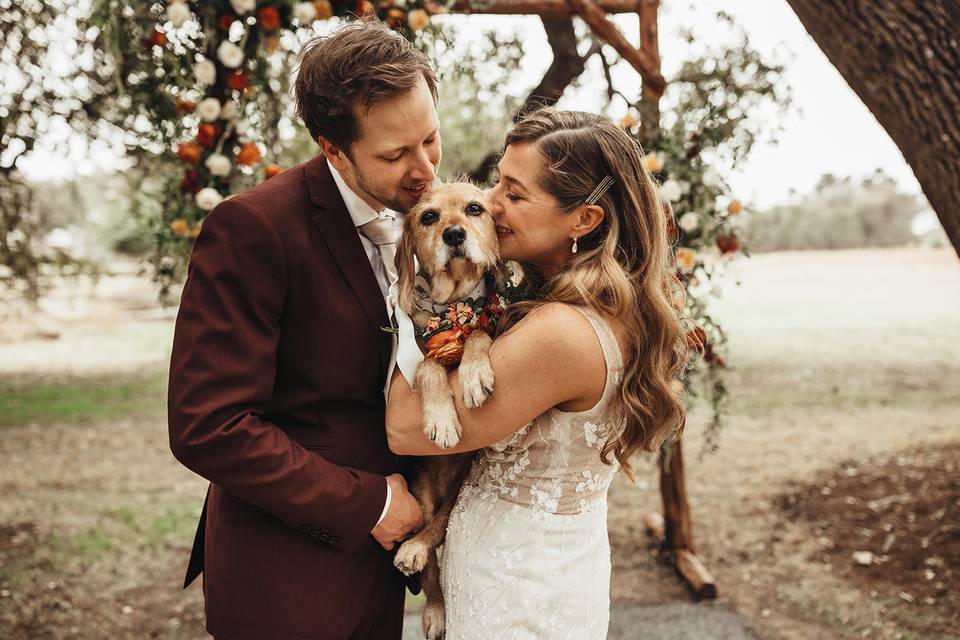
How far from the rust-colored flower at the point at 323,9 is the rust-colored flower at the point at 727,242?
8.46 feet

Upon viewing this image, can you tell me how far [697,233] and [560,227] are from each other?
8.40ft

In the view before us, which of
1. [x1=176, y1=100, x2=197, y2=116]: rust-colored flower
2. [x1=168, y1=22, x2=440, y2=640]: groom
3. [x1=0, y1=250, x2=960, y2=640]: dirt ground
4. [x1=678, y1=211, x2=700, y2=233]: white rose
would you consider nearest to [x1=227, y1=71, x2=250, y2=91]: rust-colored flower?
[x1=176, y1=100, x2=197, y2=116]: rust-colored flower

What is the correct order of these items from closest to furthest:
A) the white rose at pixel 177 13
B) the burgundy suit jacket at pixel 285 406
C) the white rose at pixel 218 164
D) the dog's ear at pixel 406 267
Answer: the burgundy suit jacket at pixel 285 406, the dog's ear at pixel 406 267, the white rose at pixel 177 13, the white rose at pixel 218 164

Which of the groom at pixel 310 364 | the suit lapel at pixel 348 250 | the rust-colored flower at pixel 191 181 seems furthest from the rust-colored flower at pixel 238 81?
the suit lapel at pixel 348 250

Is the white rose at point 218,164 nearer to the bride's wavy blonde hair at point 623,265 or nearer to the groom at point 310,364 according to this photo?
the groom at point 310,364

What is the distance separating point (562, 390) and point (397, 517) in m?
0.63

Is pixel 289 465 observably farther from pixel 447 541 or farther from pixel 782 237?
pixel 782 237

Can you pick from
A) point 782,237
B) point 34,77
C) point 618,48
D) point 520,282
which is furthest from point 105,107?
point 782,237

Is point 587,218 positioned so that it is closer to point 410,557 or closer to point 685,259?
point 410,557

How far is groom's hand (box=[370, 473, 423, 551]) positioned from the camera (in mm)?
2160

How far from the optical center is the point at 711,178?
4363mm

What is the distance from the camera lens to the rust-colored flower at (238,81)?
3.97 metres

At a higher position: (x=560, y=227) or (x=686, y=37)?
(x=686, y=37)

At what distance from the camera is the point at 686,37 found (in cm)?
634
